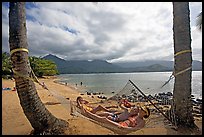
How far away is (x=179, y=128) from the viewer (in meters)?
3.44

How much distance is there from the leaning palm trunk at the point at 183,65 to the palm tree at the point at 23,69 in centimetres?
229

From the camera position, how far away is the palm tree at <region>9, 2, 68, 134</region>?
111 inches

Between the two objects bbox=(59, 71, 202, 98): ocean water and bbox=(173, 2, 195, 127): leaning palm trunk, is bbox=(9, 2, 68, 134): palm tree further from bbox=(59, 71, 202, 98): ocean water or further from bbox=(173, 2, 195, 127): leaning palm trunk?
bbox=(59, 71, 202, 98): ocean water

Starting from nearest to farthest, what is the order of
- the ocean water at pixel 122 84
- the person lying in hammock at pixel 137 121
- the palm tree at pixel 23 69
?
the palm tree at pixel 23 69 < the person lying in hammock at pixel 137 121 < the ocean water at pixel 122 84

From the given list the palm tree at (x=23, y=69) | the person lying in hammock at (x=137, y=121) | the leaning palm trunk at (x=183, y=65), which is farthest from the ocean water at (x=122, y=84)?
the palm tree at (x=23, y=69)

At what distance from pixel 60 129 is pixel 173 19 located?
2.87 metres

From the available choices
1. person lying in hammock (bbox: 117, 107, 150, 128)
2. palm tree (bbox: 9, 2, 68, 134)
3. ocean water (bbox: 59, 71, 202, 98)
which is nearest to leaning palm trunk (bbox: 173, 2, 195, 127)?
person lying in hammock (bbox: 117, 107, 150, 128)

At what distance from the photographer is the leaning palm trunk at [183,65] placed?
352 cm

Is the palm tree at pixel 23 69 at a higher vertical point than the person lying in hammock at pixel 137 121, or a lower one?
higher

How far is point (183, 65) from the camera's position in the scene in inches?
140

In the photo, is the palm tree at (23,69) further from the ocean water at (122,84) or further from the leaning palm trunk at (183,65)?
the ocean water at (122,84)

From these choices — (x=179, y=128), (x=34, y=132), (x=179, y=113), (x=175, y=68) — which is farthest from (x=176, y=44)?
(x=34, y=132)

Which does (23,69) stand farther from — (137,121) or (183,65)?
(183,65)

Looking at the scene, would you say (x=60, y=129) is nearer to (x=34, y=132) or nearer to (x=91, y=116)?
(x=34, y=132)
